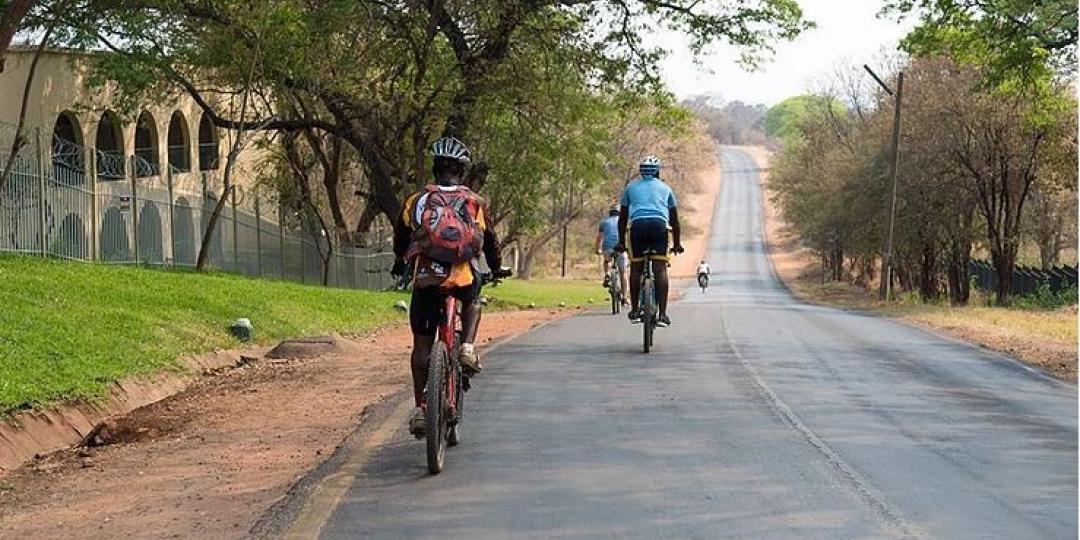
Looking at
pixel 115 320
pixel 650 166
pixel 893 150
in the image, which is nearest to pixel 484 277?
pixel 650 166

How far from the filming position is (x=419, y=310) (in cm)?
784

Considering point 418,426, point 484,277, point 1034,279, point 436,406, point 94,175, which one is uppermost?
point 94,175

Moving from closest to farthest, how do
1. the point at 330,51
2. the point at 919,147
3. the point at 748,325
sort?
the point at 748,325 < the point at 330,51 < the point at 919,147

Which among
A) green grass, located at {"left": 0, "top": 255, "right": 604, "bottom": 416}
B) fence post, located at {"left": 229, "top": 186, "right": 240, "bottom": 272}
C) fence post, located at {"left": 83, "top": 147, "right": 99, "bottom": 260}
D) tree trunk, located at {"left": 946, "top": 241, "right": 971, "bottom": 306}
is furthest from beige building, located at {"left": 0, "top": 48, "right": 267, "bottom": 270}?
tree trunk, located at {"left": 946, "top": 241, "right": 971, "bottom": 306}

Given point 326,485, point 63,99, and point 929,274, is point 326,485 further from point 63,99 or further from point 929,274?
point 929,274

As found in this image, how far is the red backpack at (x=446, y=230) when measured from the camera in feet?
24.8

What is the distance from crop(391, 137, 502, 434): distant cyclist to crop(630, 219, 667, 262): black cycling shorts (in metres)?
5.87

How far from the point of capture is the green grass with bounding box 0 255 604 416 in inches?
440

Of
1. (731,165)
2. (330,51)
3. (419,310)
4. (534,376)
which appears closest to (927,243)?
(330,51)

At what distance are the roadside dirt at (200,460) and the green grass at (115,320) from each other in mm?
642

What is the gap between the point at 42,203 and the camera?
68.0 feet

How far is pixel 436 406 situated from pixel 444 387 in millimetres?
205

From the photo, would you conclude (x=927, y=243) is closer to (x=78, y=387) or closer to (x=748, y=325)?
(x=748, y=325)

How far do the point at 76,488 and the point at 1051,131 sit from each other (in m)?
35.7
